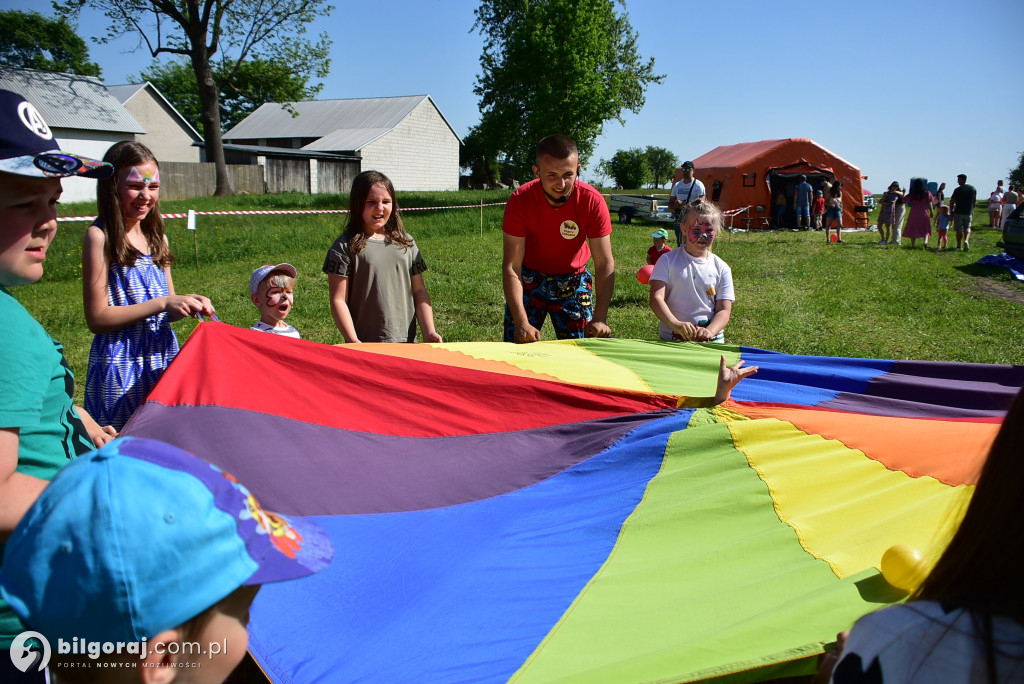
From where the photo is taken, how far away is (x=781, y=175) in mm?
22234

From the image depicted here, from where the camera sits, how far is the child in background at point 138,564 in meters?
0.88

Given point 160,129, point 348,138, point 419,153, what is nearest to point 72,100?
point 160,129

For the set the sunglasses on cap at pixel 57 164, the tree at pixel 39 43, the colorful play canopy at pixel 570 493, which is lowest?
the colorful play canopy at pixel 570 493

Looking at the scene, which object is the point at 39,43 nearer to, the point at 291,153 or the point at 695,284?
the point at 291,153

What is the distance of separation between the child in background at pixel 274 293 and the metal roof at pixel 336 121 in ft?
121

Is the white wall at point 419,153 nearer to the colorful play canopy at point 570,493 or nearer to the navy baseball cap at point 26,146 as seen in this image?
the colorful play canopy at point 570,493

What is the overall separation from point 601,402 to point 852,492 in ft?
3.85

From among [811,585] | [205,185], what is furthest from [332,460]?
[205,185]

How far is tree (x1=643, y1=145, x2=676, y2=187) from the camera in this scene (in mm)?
65750

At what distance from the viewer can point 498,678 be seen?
1.72m

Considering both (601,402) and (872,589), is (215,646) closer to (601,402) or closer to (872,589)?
(872,589)

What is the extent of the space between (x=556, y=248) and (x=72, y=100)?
40.3m

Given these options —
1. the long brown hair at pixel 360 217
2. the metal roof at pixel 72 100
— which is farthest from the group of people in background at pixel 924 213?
the metal roof at pixel 72 100

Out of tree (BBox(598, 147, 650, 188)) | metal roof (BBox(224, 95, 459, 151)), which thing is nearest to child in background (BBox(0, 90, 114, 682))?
metal roof (BBox(224, 95, 459, 151))
